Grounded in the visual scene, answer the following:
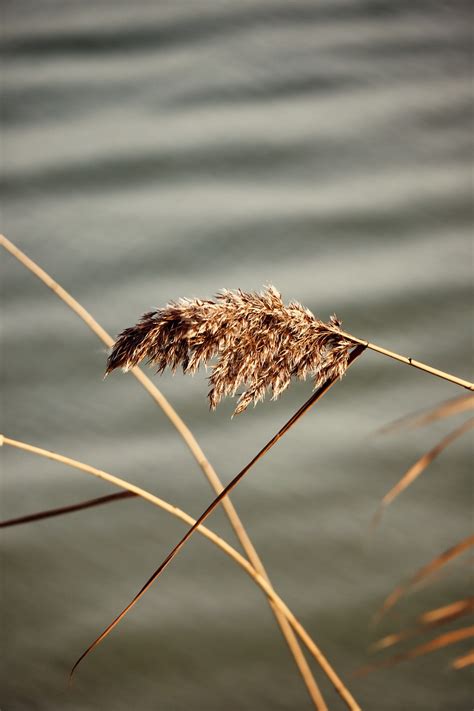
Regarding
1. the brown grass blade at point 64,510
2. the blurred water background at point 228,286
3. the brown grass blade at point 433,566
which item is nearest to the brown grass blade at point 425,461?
the brown grass blade at point 433,566

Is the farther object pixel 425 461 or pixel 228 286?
pixel 228 286

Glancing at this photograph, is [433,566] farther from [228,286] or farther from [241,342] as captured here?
[228,286]

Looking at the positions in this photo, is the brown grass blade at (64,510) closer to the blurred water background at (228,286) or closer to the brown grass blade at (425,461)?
the brown grass blade at (425,461)

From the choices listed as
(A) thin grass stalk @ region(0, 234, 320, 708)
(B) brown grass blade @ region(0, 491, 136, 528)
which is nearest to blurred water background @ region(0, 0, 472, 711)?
(A) thin grass stalk @ region(0, 234, 320, 708)

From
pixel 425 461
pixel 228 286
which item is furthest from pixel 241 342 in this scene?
pixel 228 286

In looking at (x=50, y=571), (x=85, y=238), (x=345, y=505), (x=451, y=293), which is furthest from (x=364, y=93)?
(x=50, y=571)

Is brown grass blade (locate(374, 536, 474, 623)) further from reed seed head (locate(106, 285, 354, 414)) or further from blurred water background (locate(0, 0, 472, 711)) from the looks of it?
blurred water background (locate(0, 0, 472, 711))
